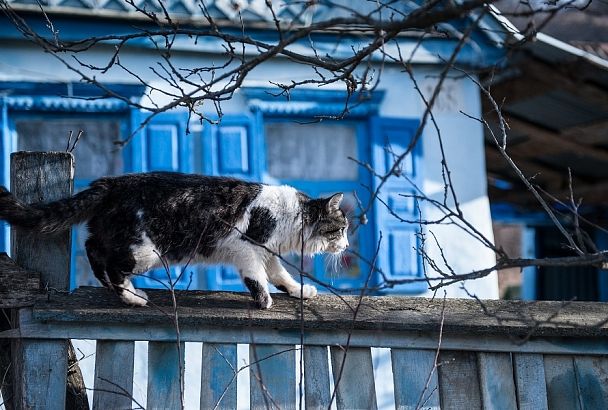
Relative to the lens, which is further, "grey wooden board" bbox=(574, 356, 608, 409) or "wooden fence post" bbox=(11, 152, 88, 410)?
"grey wooden board" bbox=(574, 356, 608, 409)

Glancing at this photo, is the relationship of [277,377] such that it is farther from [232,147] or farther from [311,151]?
[311,151]

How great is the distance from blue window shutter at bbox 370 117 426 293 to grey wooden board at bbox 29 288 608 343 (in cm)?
345

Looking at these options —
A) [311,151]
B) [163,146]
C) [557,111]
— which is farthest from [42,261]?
[557,111]

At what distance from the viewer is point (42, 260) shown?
3.12 metres

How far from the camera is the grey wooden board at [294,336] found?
294 centimetres

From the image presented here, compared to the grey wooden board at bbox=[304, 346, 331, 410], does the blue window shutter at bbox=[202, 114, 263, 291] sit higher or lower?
higher

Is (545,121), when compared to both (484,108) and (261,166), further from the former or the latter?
(261,166)

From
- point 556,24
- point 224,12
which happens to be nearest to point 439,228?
point 224,12

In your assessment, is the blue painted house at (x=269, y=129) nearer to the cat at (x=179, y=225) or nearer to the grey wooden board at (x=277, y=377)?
the cat at (x=179, y=225)

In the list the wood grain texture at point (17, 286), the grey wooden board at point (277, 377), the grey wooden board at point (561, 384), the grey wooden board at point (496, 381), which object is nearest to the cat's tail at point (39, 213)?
the wood grain texture at point (17, 286)

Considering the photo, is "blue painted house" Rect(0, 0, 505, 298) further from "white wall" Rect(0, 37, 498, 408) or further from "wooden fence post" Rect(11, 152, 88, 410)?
"wooden fence post" Rect(11, 152, 88, 410)

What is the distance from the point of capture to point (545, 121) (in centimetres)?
930

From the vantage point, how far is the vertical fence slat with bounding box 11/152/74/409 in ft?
9.56

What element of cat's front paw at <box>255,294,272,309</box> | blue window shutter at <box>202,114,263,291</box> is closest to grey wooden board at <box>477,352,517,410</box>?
cat's front paw at <box>255,294,272,309</box>
